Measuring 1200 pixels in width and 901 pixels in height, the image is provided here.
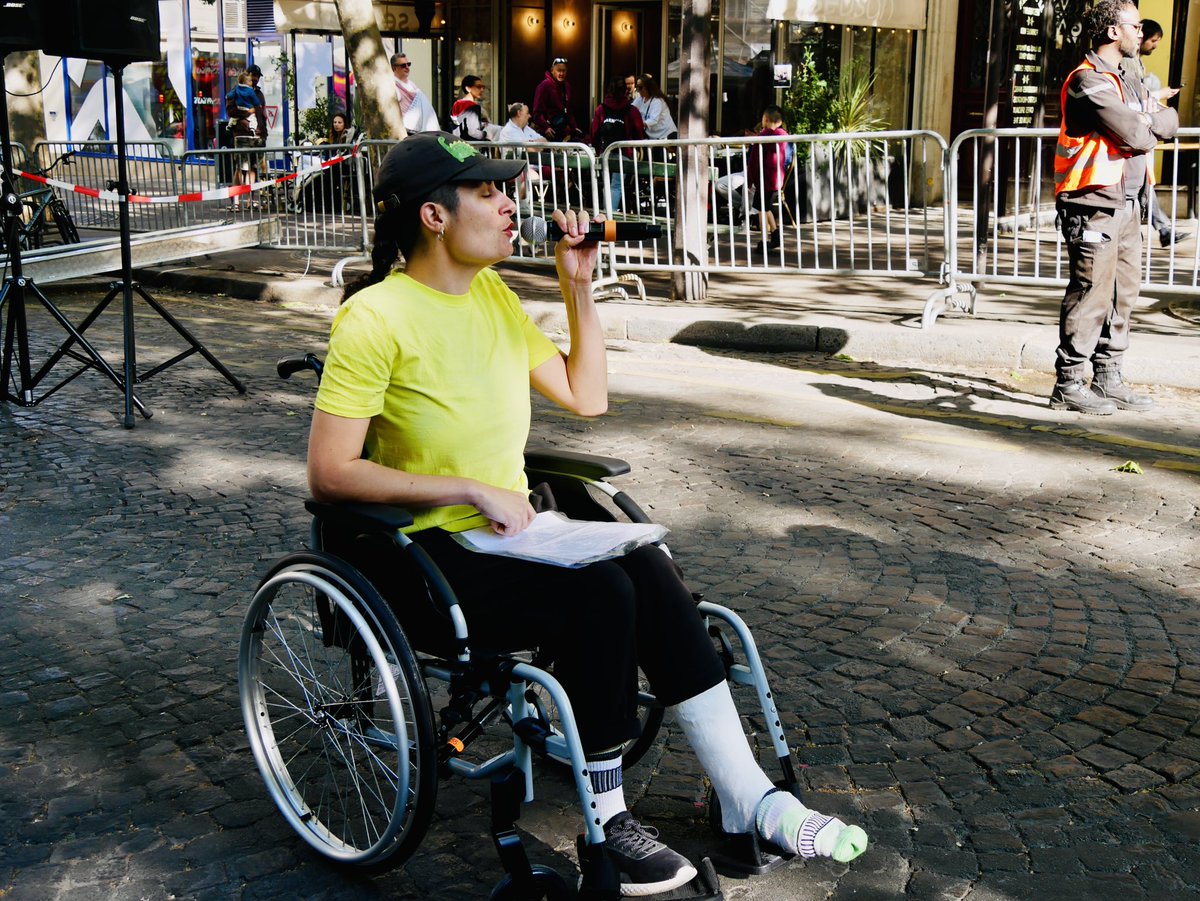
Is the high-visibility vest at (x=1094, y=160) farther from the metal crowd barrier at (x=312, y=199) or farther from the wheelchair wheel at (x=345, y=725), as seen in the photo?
the metal crowd barrier at (x=312, y=199)

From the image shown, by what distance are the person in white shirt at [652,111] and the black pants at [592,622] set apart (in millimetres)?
14008

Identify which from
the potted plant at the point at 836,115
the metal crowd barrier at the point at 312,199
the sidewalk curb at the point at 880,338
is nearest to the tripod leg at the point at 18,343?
the sidewalk curb at the point at 880,338

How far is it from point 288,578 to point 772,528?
2.80 metres

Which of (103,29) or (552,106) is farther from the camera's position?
(552,106)

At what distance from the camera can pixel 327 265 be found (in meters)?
13.6

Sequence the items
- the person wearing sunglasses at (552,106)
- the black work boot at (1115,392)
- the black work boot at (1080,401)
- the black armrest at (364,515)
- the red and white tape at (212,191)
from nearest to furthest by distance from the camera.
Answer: the black armrest at (364,515), the black work boot at (1080,401), the black work boot at (1115,392), the red and white tape at (212,191), the person wearing sunglasses at (552,106)

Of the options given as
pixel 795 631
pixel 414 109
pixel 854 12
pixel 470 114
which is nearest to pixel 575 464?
pixel 795 631

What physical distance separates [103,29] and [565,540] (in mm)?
5849

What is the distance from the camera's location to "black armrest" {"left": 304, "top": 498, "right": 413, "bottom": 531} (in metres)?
2.95

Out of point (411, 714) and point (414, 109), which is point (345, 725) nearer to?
point (411, 714)

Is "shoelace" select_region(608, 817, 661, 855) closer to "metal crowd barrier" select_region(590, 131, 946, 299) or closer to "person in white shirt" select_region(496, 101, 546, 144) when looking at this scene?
"metal crowd barrier" select_region(590, 131, 946, 299)

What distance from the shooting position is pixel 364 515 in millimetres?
2992

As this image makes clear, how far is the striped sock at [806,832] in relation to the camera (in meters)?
2.85

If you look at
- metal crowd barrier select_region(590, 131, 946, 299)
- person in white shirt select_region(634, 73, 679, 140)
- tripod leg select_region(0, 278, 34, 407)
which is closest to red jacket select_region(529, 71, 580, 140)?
person in white shirt select_region(634, 73, 679, 140)
